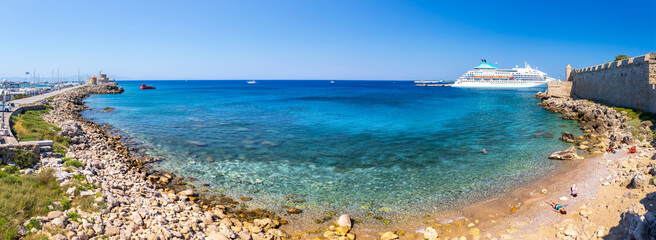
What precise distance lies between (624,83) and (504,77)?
4194 inches

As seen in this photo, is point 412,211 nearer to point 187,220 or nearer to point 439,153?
point 187,220

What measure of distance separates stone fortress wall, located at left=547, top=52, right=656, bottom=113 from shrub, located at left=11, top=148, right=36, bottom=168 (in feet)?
123

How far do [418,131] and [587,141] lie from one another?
11.2 m

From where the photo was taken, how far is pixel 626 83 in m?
31.5

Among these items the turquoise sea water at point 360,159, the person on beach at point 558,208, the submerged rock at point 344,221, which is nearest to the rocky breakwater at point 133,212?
the submerged rock at point 344,221

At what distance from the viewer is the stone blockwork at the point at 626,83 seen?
86.7 ft

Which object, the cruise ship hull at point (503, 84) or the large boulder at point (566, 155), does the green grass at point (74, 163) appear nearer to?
the large boulder at point (566, 155)

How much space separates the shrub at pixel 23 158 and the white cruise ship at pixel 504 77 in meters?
139

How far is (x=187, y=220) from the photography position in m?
10.2

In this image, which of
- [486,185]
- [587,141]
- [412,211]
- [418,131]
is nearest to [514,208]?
[486,185]

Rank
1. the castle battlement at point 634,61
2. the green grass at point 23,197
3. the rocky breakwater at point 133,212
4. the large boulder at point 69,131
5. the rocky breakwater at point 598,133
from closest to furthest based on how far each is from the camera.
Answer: the green grass at point 23,197
the rocky breakwater at point 133,212
the rocky breakwater at point 598,133
the large boulder at point 69,131
the castle battlement at point 634,61

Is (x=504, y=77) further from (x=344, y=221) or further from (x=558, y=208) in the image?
(x=344, y=221)

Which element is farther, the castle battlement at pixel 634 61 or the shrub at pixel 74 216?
the castle battlement at pixel 634 61

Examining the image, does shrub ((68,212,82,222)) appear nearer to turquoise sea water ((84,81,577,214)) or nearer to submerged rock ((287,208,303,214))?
turquoise sea water ((84,81,577,214))
